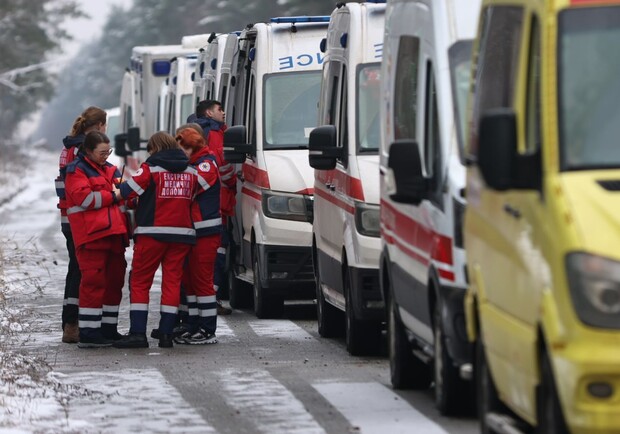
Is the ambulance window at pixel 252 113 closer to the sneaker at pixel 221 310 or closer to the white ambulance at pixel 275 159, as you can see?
the white ambulance at pixel 275 159

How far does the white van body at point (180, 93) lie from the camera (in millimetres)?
26406

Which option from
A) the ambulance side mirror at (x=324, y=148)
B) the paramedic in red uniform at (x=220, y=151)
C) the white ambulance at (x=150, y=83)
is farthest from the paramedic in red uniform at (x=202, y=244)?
the white ambulance at (x=150, y=83)

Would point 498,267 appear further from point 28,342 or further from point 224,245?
point 224,245

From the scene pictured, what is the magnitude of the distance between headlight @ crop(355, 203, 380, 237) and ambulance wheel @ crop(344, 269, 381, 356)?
40cm

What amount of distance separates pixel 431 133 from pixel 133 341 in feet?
14.8

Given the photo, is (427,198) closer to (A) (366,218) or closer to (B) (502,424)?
(B) (502,424)

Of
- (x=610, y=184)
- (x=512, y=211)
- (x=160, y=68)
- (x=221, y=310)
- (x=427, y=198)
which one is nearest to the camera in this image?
(x=610, y=184)

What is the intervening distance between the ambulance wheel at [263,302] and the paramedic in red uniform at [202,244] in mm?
1872

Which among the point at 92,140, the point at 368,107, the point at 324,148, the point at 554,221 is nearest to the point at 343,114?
the point at 368,107

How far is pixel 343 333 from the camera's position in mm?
A: 14688

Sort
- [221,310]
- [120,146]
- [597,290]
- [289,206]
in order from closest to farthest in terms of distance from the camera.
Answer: [597,290]
[289,206]
[221,310]
[120,146]

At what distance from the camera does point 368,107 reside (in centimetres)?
1368

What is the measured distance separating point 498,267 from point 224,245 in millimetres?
9717

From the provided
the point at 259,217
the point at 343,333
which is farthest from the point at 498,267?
the point at 259,217
